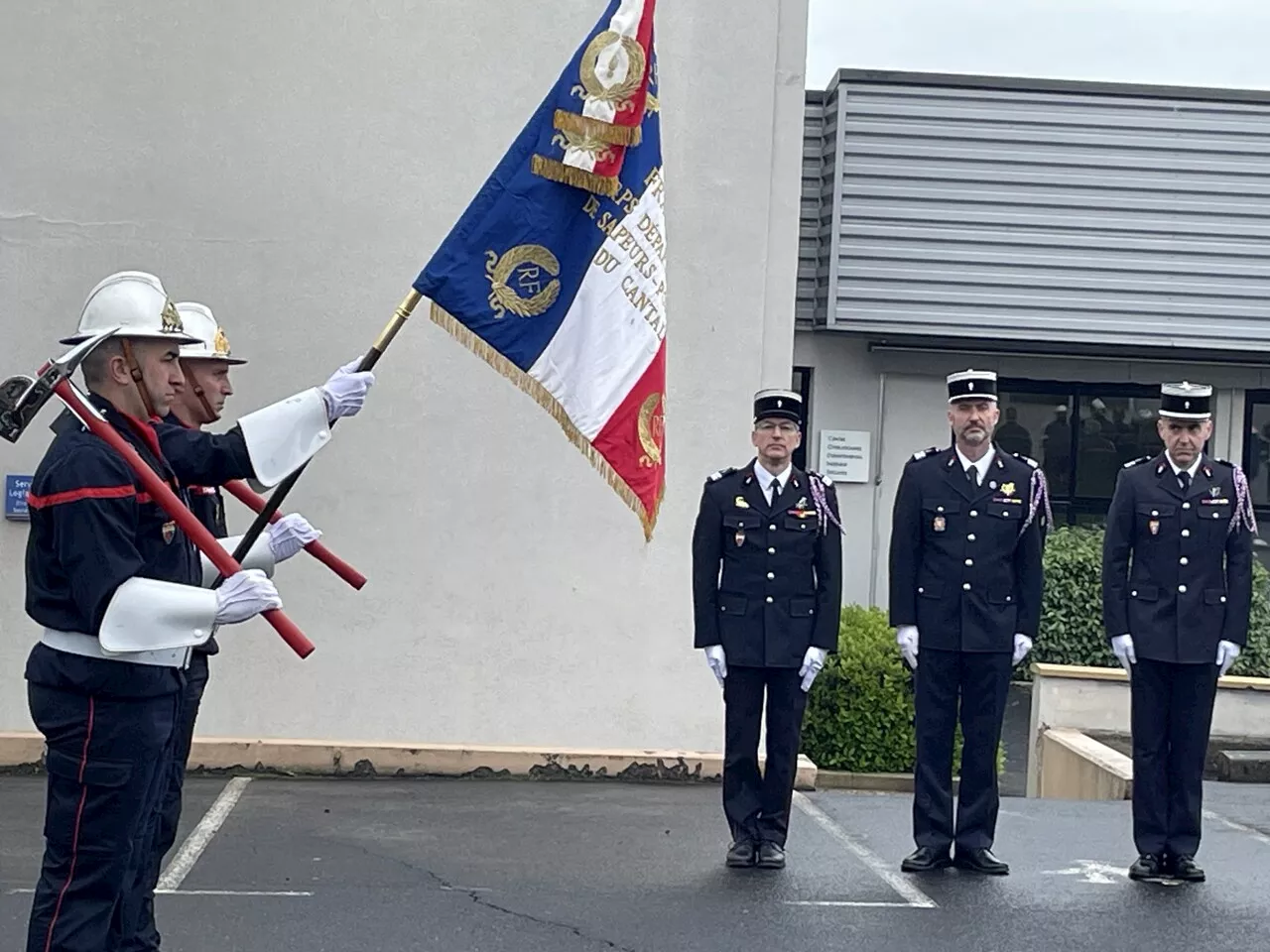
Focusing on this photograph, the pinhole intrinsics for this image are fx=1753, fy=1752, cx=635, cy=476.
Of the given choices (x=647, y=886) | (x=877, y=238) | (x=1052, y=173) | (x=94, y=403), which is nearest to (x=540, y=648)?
(x=647, y=886)

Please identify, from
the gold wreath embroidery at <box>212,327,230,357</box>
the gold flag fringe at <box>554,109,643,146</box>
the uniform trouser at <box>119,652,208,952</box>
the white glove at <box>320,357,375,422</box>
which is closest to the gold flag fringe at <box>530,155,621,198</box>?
the gold flag fringe at <box>554,109,643,146</box>

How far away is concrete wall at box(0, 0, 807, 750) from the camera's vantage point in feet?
30.2

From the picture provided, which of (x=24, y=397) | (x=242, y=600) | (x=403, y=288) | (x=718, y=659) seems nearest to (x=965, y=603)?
(x=718, y=659)

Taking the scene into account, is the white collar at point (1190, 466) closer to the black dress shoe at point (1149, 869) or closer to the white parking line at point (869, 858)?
the black dress shoe at point (1149, 869)

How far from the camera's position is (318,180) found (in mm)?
9312

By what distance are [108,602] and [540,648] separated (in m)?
5.26

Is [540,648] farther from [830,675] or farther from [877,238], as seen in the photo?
[877,238]

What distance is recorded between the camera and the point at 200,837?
780 cm

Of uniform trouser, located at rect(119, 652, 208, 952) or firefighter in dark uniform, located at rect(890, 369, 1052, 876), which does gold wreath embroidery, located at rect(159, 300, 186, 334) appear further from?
firefighter in dark uniform, located at rect(890, 369, 1052, 876)

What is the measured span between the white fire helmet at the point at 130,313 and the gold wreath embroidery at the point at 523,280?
1.43 meters

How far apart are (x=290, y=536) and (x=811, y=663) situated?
9.86 ft

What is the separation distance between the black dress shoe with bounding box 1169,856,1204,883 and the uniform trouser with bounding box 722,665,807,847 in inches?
65.3

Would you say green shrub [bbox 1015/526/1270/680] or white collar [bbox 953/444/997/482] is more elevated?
white collar [bbox 953/444/997/482]

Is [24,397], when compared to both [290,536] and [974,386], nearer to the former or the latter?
[290,536]
